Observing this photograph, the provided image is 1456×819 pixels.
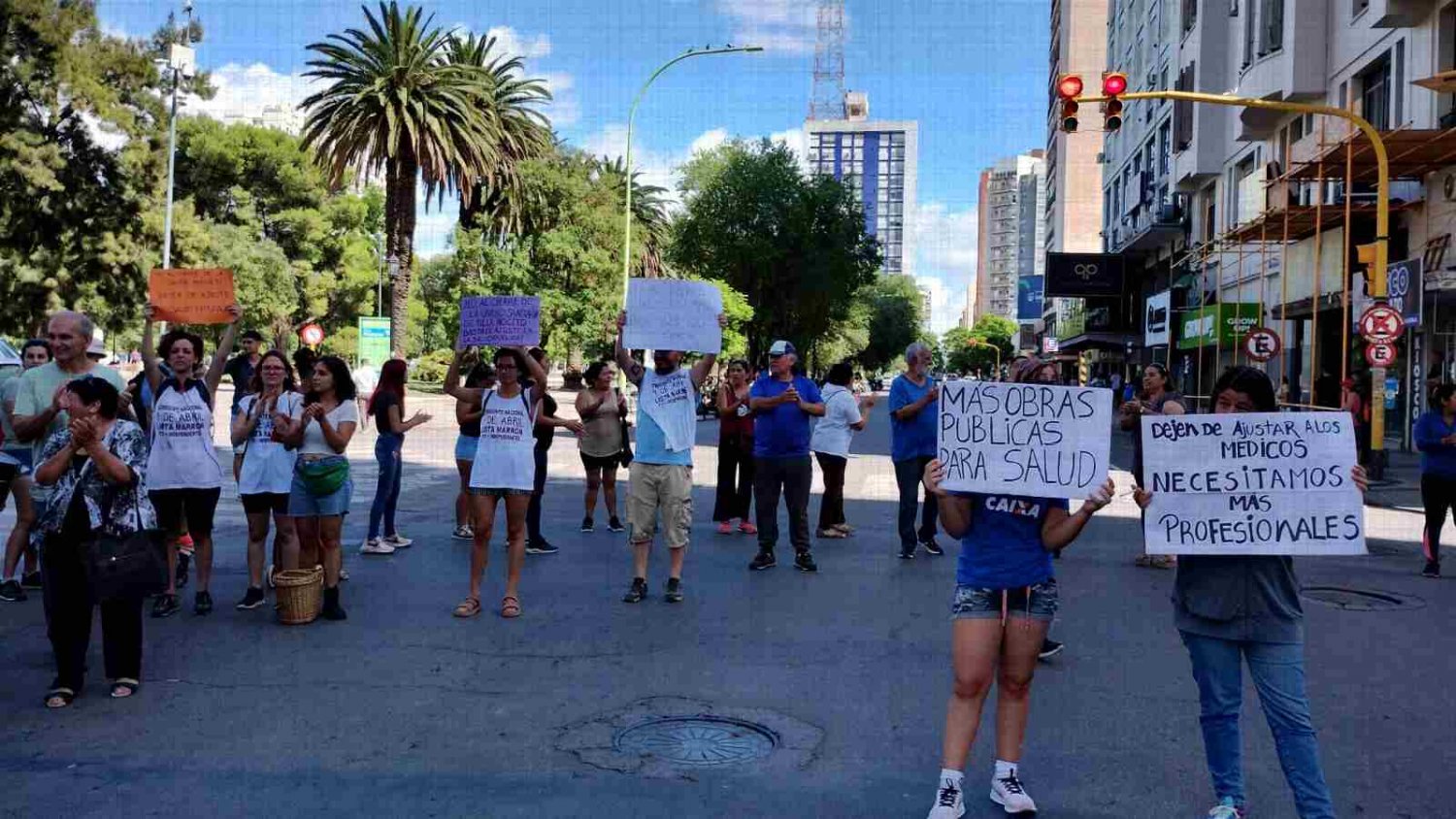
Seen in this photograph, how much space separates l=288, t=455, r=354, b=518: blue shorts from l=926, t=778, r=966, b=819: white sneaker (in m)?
4.68

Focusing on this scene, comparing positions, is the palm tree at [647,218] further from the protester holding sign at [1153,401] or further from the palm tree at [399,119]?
the protester holding sign at [1153,401]

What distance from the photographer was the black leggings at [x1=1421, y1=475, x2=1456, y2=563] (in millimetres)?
10031

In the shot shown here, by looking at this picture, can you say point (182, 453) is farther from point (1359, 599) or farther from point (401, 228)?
point (401, 228)

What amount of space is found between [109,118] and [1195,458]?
40.3m

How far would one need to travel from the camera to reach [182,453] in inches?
300

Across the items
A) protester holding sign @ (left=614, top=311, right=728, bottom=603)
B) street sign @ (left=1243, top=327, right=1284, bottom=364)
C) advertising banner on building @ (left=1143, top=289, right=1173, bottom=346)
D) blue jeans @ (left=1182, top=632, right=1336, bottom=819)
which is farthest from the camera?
advertising banner on building @ (left=1143, top=289, right=1173, bottom=346)

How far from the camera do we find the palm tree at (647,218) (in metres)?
52.5

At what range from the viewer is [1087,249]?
94688 millimetres

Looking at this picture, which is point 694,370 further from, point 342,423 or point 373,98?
point 373,98

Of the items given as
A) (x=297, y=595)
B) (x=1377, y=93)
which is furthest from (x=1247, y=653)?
(x=1377, y=93)

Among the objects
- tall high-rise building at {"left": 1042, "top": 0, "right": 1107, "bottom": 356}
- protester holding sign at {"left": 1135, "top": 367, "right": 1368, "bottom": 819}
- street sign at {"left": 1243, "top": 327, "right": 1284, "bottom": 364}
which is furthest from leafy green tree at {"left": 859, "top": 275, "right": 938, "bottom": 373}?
protester holding sign at {"left": 1135, "top": 367, "right": 1368, "bottom": 819}

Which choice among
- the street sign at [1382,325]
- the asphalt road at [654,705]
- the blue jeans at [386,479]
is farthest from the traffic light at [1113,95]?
the blue jeans at [386,479]

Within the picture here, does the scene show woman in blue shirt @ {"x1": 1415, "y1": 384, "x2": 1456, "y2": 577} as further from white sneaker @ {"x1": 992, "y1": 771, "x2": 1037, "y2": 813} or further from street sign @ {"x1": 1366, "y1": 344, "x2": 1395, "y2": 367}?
street sign @ {"x1": 1366, "y1": 344, "x2": 1395, "y2": 367}

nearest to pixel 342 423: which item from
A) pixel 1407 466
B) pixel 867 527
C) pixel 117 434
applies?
pixel 117 434
